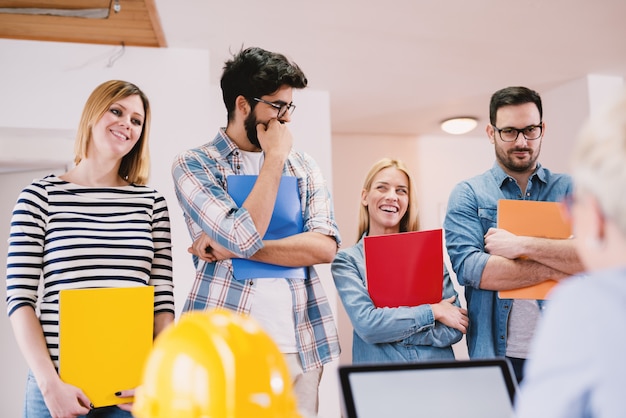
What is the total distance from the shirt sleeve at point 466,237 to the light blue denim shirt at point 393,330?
0.58ft

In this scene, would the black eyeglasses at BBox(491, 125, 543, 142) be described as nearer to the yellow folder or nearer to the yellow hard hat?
the yellow folder

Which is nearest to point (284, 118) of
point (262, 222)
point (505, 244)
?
point (262, 222)

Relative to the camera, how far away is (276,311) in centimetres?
171

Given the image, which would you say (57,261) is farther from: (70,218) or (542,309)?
(542,309)

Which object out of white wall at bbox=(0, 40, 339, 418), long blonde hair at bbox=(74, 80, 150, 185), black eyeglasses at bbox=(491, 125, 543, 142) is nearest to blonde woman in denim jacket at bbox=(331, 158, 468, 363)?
black eyeglasses at bbox=(491, 125, 543, 142)

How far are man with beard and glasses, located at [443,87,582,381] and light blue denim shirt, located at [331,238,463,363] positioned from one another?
0.39ft

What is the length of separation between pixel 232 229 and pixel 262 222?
0.10 metres

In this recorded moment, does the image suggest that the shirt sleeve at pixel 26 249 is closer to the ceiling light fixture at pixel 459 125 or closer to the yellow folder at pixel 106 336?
the yellow folder at pixel 106 336

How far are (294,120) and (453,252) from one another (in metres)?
2.72

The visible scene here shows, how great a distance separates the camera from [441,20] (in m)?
3.60

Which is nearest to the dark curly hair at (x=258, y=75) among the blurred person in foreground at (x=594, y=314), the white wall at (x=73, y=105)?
the blurred person in foreground at (x=594, y=314)

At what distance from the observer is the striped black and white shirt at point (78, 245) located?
1.54 m

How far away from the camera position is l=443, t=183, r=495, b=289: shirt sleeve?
1.98m

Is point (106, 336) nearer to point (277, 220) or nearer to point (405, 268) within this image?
point (277, 220)
